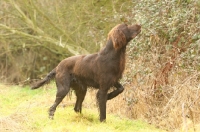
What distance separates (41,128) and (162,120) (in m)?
2.44

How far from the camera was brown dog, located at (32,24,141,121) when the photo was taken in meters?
7.78

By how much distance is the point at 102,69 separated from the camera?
7836mm

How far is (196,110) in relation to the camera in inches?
305

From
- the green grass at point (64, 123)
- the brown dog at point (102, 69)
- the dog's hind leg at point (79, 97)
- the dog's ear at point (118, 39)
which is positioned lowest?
the green grass at point (64, 123)

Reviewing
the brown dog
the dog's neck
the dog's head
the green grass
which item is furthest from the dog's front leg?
the dog's head

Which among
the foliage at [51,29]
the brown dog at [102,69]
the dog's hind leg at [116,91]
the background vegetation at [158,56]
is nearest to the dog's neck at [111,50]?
the brown dog at [102,69]

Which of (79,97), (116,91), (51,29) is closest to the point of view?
(116,91)

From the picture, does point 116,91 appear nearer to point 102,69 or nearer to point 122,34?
point 102,69

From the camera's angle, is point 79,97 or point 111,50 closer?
point 111,50

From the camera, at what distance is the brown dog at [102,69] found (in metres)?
7.78

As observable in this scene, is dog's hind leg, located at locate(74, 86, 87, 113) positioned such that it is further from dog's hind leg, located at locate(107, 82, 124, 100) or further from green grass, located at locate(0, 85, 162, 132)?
dog's hind leg, located at locate(107, 82, 124, 100)

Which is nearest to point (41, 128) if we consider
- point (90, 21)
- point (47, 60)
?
point (90, 21)

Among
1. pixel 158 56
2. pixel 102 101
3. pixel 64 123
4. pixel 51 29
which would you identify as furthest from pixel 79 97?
pixel 51 29

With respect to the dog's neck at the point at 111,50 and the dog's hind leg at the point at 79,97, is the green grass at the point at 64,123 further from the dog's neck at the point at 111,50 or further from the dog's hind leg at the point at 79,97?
the dog's neck at the point at 111,50
